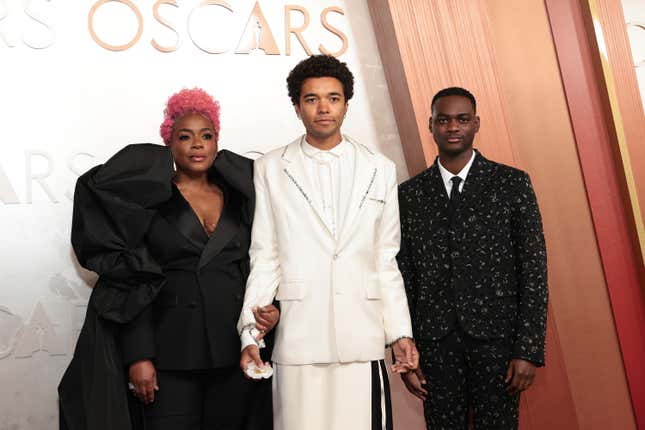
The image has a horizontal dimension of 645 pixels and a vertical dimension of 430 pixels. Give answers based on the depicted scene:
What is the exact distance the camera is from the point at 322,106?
2359 millimetres

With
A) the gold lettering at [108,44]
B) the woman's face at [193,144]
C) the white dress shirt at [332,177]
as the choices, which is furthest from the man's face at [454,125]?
the gold lettering at [108,44]

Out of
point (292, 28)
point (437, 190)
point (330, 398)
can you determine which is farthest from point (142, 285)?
point (292, 28)

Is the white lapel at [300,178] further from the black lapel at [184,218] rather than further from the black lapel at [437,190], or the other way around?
the black lapel at [437,190]

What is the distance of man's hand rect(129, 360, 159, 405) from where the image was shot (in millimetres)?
2334

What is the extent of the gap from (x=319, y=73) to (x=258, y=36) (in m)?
1.18

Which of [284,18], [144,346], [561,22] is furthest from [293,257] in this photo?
[561,22]

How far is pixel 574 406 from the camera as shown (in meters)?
3.29

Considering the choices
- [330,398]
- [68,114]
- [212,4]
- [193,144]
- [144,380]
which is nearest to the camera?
[330,398]

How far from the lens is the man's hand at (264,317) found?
7.37ft

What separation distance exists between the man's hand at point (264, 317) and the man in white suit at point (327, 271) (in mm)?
20

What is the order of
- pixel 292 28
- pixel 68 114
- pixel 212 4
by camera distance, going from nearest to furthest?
pixel 68 114 → pixel 212 4 → pixel 292 28

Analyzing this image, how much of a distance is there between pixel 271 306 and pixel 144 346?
0.50 metres

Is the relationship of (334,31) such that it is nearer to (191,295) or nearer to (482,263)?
(482,263)

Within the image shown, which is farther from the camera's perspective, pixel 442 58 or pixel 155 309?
pixel 442 58
